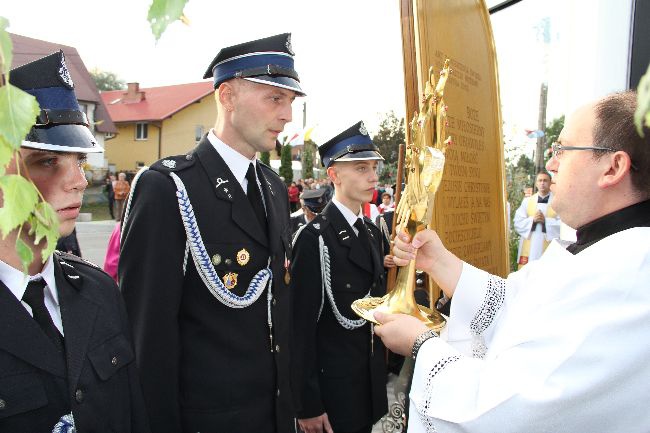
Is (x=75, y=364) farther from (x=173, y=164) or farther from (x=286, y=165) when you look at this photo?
(x=286, y=165)

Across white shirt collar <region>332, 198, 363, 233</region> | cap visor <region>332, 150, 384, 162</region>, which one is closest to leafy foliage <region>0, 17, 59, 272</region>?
white shirt collar <region>332, 198, 363, 233</region>

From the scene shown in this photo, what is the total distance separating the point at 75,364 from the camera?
5.04 feet

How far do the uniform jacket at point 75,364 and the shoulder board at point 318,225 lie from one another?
173 cm

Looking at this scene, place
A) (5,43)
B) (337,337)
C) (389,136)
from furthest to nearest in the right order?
(389,136) → (337,337) → (5,43)

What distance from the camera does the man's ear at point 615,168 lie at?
63.2 inches

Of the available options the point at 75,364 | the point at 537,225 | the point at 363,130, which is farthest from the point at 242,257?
the point at 537,225

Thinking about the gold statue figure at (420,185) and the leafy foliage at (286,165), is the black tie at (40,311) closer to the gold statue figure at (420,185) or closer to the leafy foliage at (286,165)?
the gold statue figure at (420,185)

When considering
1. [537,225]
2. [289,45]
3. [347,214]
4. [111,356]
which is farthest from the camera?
[537,225]

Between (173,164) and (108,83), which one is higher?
(108,83)

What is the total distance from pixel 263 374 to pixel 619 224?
5.09 ft

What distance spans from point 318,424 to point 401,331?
159 cm

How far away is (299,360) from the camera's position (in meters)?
3.10

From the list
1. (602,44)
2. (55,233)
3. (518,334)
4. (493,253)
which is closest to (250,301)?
(518,334)

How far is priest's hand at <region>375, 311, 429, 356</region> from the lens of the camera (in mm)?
1787
